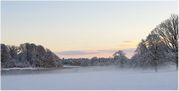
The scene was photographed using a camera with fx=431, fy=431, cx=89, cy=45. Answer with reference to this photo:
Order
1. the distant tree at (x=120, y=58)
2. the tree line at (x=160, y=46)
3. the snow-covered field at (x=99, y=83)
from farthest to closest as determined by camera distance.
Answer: the distant tree at (x=120, y=58) → the tree line at (x=160, y=46) → the snow-covered field at (x=99, y=83)

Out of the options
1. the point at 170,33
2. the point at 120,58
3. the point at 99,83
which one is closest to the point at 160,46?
the point at 170,33

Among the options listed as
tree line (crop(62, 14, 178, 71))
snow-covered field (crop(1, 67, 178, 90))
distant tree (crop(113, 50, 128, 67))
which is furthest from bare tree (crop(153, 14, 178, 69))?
snow-covered field (crop(1, 67, 178, 90))

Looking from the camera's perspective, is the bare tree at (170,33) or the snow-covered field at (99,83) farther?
the bare tree at (170,33)

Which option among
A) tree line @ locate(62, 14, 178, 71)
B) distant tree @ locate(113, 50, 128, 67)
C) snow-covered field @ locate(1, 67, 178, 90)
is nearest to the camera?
snow-covered field @ locate(1, 67, 178, 90)

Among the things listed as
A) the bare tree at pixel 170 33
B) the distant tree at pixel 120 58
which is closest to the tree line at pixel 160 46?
the bare tree at pixel 170 33

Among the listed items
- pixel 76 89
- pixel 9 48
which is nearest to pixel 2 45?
pixel 9 48

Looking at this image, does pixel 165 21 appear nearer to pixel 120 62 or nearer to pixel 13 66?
pixel 120 62

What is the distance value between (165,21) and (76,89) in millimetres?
32254

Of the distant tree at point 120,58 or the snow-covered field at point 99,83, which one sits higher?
the distant tree at point 120,58

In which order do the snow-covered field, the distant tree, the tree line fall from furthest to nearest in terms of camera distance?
the distant tree
the tree line
the snow-covered field

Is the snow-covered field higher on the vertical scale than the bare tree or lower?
lower

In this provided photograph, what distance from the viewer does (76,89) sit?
23625 mm

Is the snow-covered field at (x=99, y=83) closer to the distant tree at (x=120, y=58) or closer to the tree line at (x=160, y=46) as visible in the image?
the tree line at (x=160, y=46)

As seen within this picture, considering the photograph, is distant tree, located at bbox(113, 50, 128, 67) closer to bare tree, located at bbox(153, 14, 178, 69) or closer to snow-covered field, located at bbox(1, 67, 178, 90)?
bare tree, located at bbox(153, 14, 178, 69)
